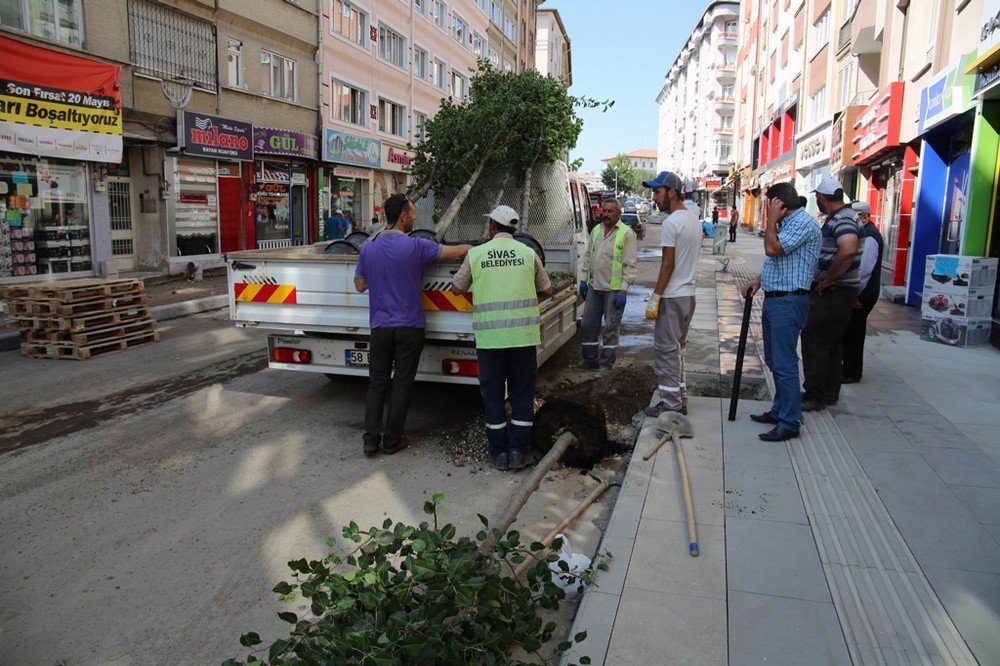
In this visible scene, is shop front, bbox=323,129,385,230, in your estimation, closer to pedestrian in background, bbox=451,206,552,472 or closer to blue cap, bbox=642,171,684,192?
blue cap, bbox=642,171,684,192

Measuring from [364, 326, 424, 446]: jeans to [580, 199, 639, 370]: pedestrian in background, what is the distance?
2.93 meters

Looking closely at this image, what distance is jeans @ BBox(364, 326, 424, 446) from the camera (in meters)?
5.33

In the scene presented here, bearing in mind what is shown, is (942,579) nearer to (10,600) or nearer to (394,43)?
(10,600)

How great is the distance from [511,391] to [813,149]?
84.2 ft

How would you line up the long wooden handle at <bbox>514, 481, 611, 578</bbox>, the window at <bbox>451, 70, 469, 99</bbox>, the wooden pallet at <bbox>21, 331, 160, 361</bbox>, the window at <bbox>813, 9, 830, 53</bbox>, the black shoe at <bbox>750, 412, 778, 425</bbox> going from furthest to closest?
the window at <bbox>451, 70, 469, 99</bbox>
the window at <bbox>813, 9, 830, 53</bbox>
the wooden pallet at <bbox>21, 331, 160, 361</bbox>
the black shoe at <bbox>750, 412, 778, 425</bbox>
the long wooden handle at <bbox>514, 481, 611, 578</bbox>

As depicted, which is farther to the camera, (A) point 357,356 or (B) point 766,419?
(A) point 357,356

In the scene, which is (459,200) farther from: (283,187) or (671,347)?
(283,187)

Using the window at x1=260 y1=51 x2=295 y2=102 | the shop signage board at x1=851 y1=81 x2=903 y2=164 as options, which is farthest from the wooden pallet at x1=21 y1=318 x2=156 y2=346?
the shop signage board at x1=851 y1=81 x2=903 y2=164

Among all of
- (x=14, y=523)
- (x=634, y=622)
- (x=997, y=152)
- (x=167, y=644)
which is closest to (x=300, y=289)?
(x=14, y=523)

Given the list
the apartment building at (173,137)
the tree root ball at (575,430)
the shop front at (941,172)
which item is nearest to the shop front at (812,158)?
the shop front at (941,172)

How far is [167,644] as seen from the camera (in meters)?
3.07

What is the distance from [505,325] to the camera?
5031 millimetres

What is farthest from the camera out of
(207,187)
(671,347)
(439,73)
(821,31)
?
(439,73)

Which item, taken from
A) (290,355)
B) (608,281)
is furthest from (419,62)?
(290,355)
